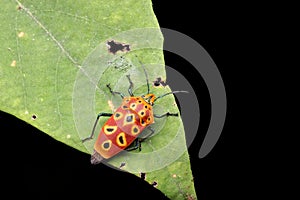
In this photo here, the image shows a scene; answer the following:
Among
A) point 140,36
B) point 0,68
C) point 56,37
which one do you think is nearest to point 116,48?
point 140,36

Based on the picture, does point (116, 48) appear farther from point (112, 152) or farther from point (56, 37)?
point (112, 152)

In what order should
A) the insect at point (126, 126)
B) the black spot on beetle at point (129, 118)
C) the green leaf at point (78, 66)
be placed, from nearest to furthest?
the green leaf at point (78, 66) < the insect at point (126, 126) < the black spot on beetle at point (129, 118)

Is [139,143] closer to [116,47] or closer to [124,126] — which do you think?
[124,126]

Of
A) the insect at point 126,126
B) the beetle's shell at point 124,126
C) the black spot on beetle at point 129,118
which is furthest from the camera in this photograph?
the black spot on beetle at point 129,118

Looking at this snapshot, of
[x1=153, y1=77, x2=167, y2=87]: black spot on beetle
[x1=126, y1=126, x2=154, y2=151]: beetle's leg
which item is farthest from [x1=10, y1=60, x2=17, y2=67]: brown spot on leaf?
[x1=126, y1=126, x2=154, y2=151]: beetle's leg

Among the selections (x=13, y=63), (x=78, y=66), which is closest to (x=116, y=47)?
(x=78, y=66)

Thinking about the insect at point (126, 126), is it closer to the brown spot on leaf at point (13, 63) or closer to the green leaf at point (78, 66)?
the green leaf at point (78, 66)

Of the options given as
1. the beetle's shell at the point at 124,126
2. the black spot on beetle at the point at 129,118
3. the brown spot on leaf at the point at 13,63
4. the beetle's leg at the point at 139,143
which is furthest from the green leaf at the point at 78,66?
the black spot on beetle at the point at 129,118

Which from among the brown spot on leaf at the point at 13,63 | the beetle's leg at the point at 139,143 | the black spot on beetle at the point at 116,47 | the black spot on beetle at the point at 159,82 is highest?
the black spot on beetle at the point at 116,47
